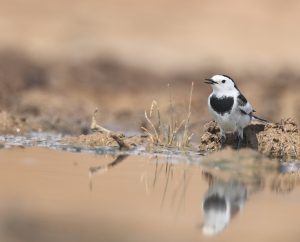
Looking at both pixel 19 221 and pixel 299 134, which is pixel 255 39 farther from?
pixel 19 221

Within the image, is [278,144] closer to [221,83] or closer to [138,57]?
[221,83]

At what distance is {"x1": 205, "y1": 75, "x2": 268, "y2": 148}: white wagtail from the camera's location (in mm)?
12852

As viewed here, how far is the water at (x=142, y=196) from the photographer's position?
757cm

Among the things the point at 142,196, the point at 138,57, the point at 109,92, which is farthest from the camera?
the point at 138,57

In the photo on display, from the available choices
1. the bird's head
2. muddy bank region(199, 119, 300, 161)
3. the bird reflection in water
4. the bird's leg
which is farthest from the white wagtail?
the bird reflection in water

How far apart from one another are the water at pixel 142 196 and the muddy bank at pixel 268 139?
0.39 m

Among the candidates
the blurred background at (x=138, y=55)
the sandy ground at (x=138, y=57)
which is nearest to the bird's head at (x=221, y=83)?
the sandy ground at (x=138, y=57)

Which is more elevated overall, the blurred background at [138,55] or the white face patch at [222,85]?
the blurred background at [138,55]

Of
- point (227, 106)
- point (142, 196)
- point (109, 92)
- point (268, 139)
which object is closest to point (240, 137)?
point (268, 139)

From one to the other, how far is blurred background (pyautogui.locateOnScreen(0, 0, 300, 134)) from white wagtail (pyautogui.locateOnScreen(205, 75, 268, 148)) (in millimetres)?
4776

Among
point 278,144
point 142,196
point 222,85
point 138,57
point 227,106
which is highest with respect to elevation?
point 138,57

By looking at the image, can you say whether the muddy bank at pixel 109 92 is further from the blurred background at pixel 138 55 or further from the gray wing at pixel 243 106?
the gray wing at pixel 243 106

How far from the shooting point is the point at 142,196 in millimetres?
9312

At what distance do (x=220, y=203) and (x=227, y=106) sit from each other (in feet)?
12.9
